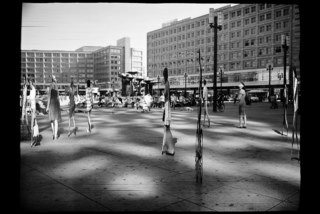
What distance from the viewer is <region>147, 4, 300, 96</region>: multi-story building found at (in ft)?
224

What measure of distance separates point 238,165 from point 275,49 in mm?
71623

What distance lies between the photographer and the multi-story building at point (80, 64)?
142m

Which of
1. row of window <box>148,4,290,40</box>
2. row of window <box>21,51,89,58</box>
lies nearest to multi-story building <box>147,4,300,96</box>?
row of window <box>148,4,290,40</box>

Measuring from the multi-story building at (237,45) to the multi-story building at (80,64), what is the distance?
45181 mm

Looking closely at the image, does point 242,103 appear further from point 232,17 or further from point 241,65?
point 232,17

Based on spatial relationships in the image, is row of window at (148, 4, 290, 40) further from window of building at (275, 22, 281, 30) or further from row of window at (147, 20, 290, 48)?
row of window at (147, 20, 290, 48)

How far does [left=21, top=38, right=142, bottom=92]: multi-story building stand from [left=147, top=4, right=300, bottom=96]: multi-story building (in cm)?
4518

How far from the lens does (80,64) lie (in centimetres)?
15162

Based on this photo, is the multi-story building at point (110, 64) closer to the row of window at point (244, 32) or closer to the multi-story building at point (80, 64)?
the multi-story building at point (80, 64)

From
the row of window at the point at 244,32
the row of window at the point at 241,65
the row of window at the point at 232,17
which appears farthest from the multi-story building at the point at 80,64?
the row of window at the point at 241,65

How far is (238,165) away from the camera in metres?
5.67

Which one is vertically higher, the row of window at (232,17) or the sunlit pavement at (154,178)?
the row of window at (232,17)
